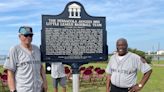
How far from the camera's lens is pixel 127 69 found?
8.05 m

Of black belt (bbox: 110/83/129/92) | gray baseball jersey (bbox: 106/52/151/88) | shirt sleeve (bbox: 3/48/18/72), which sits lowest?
black belt (bbox: 110/83/129/92)

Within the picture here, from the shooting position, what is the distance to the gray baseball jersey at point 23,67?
7.43 meters

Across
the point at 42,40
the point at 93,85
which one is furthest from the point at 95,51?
the point at 93,85

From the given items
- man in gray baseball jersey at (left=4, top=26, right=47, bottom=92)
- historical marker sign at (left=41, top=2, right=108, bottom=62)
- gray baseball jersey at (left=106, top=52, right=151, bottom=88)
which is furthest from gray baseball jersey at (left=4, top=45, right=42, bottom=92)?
historical marker sign at (left=41, top=2, right=108, bottom=62)

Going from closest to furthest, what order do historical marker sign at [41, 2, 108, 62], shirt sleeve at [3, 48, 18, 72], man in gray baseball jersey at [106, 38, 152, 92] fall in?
shirt sleeve at [3, 48, 18, 72]
man in gray baseball jersey at [106, 38, 152, 92]
historical marker sign at [41, 2, 108, 62]

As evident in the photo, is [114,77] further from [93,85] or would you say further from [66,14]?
[93,85]

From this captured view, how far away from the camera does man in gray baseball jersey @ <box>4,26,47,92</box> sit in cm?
743

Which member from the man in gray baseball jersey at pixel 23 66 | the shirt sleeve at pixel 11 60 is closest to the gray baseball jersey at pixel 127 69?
the man in gray baseball jersey at pixel 23 66

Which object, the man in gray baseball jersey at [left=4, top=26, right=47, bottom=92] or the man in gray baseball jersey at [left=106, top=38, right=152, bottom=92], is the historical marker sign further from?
the man in gray baseball jersey at [left=4, top=26, right=47, bottom=92]

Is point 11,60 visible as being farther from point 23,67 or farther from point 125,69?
point 125,69

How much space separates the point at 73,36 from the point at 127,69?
6.40ft

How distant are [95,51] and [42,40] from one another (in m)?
1.23

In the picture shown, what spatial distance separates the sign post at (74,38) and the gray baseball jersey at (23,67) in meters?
1.79

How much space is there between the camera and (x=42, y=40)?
30.6ft
